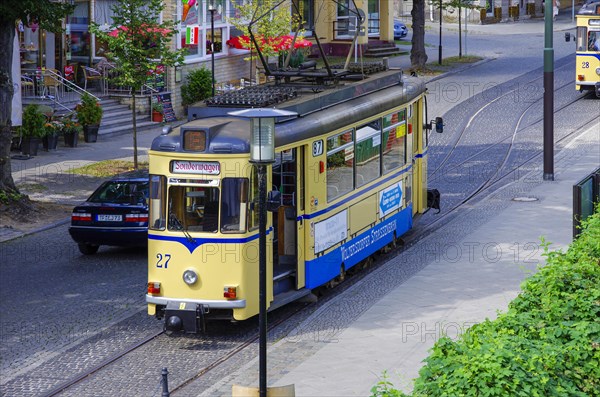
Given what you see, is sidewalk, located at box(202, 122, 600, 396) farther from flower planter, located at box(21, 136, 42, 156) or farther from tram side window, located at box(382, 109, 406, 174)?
flower planter, located at box(21, 136, 42, 156)

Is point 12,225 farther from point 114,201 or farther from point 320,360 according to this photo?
point 320,360

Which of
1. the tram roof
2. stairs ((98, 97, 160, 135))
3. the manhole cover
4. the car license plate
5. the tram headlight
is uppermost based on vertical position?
the tram roof

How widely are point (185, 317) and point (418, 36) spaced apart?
101 ft

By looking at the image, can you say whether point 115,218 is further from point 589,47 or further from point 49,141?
point 589,47

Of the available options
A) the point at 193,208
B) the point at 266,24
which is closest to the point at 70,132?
the point at 266,24

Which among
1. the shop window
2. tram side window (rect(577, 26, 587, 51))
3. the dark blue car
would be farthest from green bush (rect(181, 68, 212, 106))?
the dark blue car

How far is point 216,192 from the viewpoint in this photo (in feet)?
48.6

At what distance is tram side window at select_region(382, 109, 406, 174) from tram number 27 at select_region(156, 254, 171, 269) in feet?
17.9

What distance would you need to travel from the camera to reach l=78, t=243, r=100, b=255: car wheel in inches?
806

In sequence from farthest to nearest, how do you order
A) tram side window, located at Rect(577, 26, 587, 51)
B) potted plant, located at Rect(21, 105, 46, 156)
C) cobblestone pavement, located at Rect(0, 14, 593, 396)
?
tram side window, located at Rect(577, 26, 587, 51), potted plant, located at Rect(21, 105, 46, 156), cobblestone pavement, located at Rect(0, 14, 593, 396)

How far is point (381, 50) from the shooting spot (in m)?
50.2

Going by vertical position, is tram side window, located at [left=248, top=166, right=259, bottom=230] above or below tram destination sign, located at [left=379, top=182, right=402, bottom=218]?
above

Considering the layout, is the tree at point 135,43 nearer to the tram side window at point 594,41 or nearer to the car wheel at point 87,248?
the car wheel at point 87,248

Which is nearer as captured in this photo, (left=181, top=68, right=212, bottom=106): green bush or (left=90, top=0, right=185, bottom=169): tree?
(left=90, top=0, right=185, bottom=169): tree
